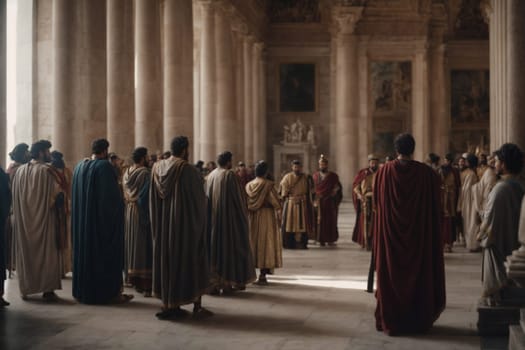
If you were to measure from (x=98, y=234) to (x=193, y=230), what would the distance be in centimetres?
176

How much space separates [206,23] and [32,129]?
8656 mm

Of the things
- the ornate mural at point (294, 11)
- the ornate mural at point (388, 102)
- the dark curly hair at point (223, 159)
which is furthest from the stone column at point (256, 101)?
the dark curly hair at point (223, 159)

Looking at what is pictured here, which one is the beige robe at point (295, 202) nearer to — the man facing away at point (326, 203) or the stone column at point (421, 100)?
the man facing away at point (326, 203)

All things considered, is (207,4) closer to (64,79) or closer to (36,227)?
(64,79)

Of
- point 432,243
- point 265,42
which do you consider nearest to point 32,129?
point 432,243

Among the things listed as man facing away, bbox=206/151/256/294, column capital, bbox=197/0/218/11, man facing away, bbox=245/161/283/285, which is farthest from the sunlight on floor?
column capital, bbox=197/0/218/11

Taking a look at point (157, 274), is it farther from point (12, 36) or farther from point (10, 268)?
point (12, 36)

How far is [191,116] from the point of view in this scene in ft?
64.3

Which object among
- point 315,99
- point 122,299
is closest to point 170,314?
point 122,299

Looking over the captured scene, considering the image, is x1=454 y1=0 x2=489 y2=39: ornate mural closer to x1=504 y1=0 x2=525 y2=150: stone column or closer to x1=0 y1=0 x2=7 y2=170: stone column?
x1=504 y1=0 x2=525 y2=150: stone column

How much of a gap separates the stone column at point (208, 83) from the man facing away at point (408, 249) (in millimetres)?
17063

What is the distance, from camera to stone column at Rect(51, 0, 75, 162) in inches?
540

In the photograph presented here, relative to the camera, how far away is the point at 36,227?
392 inches

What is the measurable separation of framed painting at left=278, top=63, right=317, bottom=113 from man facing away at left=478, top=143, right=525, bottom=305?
3164 centimetres
